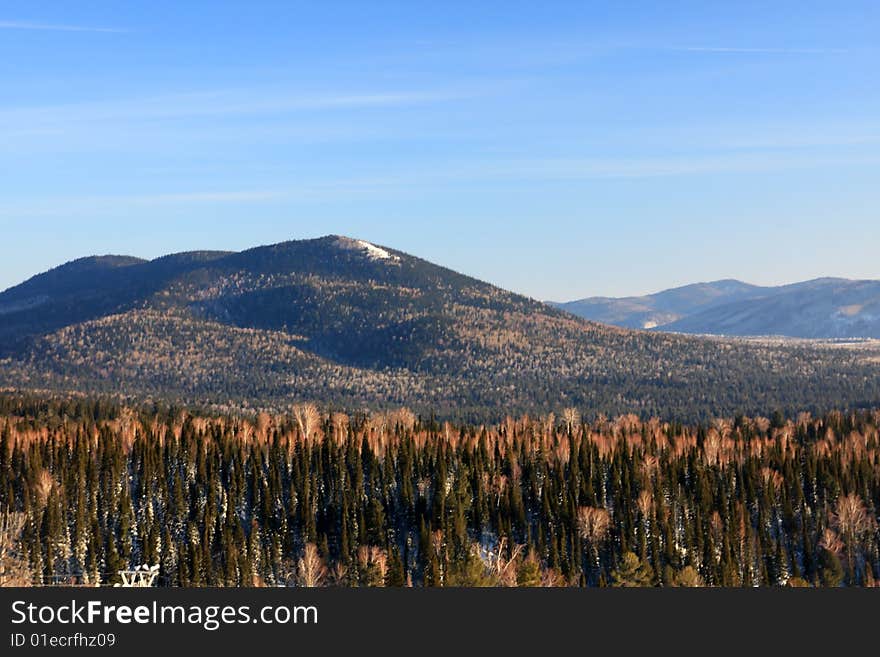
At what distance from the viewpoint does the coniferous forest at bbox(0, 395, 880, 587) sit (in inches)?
6048

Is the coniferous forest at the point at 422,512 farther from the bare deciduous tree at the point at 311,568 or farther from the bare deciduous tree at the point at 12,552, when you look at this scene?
the bare deciduous tree at the point at 12,552

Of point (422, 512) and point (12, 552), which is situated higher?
point (12, 552)

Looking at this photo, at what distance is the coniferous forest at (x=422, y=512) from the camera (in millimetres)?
153625

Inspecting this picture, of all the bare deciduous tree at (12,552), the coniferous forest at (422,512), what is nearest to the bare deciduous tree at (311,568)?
the coniferous forest at (422,512)

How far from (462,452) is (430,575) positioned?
159 ft

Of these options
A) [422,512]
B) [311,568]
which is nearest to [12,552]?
[311,568]

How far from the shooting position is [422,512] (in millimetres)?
174250

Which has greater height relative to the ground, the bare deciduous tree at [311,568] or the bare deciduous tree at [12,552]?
the bare deciduous tree at [12,552]

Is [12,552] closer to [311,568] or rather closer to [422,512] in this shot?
[311,568]

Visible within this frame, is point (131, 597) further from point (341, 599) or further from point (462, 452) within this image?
point (462, 452)

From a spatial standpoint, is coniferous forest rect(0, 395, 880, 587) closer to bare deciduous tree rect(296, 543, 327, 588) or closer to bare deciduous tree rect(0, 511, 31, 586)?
bare deciduous tree rect(296, 543, 327, 588)

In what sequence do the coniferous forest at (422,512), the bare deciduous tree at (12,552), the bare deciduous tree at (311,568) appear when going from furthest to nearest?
1. the coniferous forest at (422,512)
2. the bare deciduous tree at (311,568)
3. the bare deciduous tree at (12,552)

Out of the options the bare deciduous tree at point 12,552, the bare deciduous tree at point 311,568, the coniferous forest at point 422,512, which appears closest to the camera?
the bare deciduous tree at point 12,552

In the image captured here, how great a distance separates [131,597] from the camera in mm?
63062
